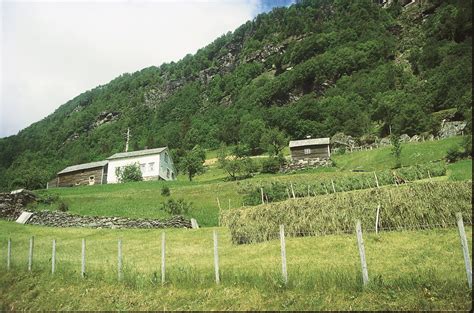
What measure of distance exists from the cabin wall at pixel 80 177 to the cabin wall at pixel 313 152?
38.1 meters

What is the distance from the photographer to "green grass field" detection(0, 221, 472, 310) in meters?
9.91

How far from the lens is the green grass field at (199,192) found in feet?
140

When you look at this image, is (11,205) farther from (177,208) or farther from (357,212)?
(357,212)

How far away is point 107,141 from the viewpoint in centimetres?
18738

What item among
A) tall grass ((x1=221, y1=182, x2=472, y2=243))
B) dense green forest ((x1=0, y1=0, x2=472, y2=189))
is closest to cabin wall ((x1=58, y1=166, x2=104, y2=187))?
dense green forest ((x1=0, y1=0, x2=472, y2=189))

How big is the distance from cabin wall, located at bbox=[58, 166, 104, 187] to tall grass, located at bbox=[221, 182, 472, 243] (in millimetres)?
55951

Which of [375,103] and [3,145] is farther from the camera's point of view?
[3,145]

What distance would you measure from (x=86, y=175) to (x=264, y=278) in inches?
2869

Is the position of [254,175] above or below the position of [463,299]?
above

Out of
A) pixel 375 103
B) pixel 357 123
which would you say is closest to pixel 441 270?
pixel 357 123

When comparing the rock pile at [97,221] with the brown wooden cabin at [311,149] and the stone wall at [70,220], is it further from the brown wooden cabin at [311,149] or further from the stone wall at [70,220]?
the brown wooden cabin at [311,149]

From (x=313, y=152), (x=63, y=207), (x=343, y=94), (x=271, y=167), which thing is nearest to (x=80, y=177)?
(x=63, y=207)

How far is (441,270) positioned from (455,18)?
492 ft

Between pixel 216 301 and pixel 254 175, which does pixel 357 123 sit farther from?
pixel 216 301
